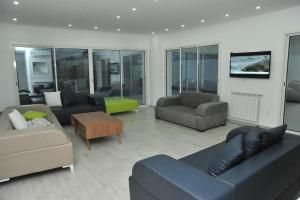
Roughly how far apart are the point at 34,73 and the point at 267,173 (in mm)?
6413

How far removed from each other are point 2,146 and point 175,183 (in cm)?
226

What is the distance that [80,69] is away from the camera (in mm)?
6863

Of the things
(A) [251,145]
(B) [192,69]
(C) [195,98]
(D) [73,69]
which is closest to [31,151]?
(A) [251,145]

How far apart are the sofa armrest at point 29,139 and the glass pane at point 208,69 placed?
464cm

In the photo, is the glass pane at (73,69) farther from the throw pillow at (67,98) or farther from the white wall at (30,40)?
the throw pillow at (67,98)

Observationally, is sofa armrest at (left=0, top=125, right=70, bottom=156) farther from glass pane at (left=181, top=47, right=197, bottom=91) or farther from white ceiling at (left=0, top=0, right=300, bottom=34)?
glass pane at (left=181, top=47, right=197, bottom=91)

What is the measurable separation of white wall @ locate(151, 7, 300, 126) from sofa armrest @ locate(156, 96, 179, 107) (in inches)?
51.1

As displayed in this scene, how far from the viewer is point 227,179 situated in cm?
150

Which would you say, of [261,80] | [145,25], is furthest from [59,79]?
[261,80]

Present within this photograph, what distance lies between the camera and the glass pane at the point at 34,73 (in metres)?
6.01

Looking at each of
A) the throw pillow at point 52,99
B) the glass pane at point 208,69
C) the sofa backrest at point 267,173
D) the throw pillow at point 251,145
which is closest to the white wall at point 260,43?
the glass pane at point 208,69

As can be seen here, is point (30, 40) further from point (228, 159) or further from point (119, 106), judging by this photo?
point (228, 159)

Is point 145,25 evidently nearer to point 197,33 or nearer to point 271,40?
point 197,33

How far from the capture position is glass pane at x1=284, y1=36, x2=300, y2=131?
450 centimetres
